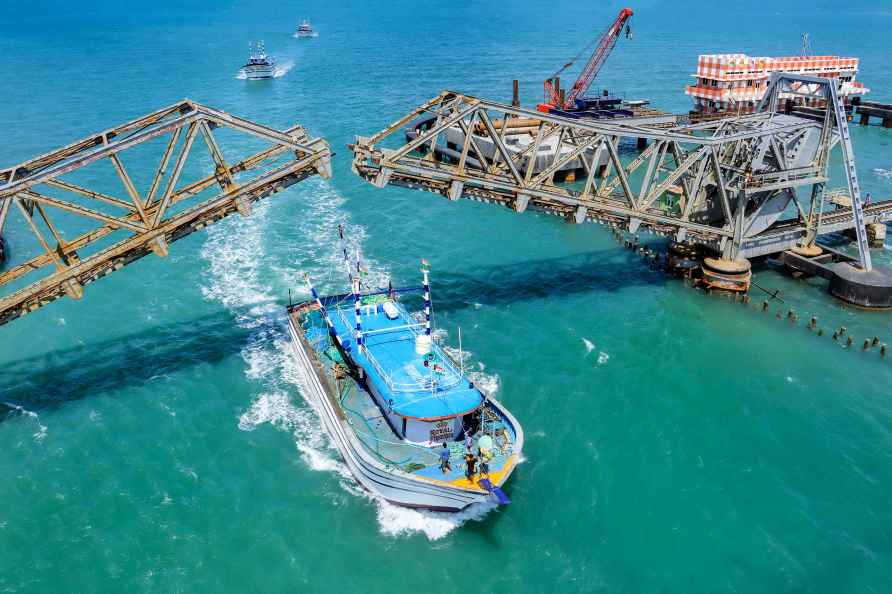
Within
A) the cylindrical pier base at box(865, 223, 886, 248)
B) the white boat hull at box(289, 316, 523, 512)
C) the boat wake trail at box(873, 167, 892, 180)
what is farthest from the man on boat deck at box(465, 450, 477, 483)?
the boat wake trail at box(873, 167, 892, 180)

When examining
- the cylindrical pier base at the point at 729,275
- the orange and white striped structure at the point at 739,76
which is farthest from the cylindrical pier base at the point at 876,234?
the orange and white striped structure at the point at 739,76

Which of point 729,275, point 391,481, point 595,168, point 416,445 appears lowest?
point 729,275

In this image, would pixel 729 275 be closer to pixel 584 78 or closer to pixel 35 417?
pixel 35 417

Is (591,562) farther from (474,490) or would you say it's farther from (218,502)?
(218,502)

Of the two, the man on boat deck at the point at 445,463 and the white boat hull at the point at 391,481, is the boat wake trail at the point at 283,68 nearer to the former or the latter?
the white boat hull at the point at 391,481

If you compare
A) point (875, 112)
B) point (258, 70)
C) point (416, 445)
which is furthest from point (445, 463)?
point (258, 70)

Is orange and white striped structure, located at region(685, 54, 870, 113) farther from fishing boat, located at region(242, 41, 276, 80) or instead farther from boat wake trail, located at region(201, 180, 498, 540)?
fishing boat, located at region(242, 41, 276, 80)
